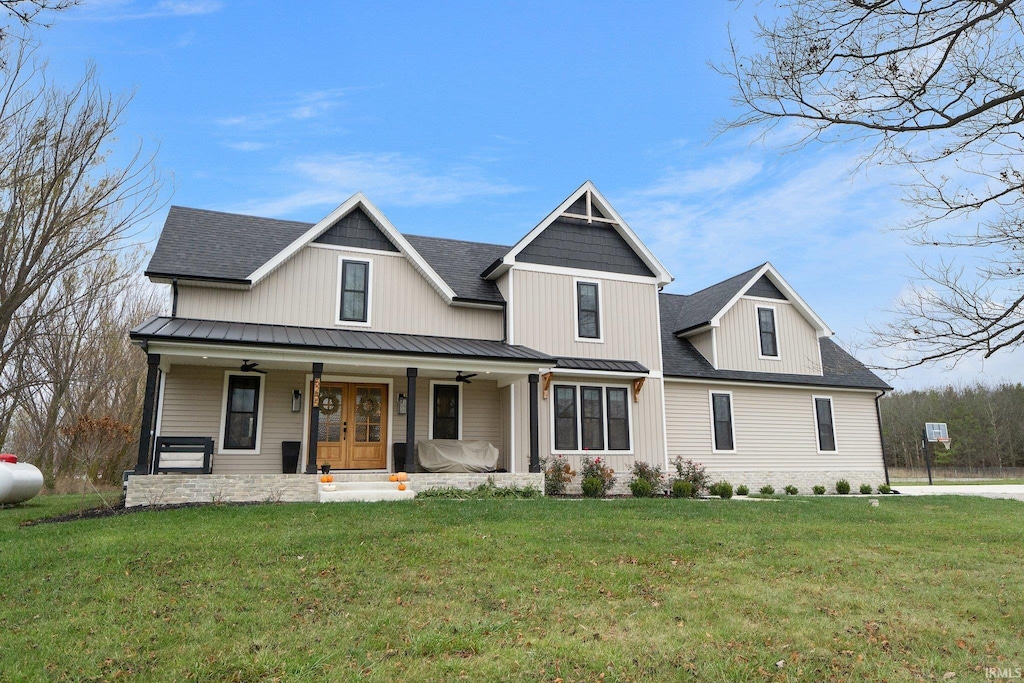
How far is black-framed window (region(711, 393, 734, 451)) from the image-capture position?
18.8 m

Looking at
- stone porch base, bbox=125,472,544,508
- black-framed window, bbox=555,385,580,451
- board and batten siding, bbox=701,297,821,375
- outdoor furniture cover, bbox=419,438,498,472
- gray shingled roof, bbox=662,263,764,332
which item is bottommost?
stone porch base, bbox=125,472,544,508

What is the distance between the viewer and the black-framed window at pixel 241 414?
46.6 ft

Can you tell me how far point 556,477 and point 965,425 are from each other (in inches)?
1692

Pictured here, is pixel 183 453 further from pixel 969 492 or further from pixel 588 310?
pixel 969 492

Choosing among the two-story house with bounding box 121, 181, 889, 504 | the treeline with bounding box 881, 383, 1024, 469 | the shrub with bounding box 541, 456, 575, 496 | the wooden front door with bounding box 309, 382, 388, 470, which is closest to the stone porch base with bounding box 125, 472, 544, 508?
the two-story house with bounding box 121, 181, 889, 504

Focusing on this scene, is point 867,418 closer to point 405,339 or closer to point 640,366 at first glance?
point 640,366

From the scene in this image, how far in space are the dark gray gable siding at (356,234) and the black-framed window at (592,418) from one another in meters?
6.11

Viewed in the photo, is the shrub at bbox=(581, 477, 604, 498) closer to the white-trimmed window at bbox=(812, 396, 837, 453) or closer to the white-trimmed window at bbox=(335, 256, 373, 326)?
the white-trimmed window at bbox=(335, 256, 373, 326)

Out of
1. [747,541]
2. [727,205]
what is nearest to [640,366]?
[727,205]

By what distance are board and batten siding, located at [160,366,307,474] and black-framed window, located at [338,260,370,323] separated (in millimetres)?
1955

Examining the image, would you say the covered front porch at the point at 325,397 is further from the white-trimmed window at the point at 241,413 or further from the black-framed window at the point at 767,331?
the black-framed window at the point at 767,331

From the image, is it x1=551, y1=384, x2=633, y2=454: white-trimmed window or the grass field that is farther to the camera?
x1=551, y1=384, x2=633, y2=454: white-trimmed window

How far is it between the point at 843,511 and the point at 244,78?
1545cm

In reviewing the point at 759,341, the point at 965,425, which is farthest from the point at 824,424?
the point at 965,425
